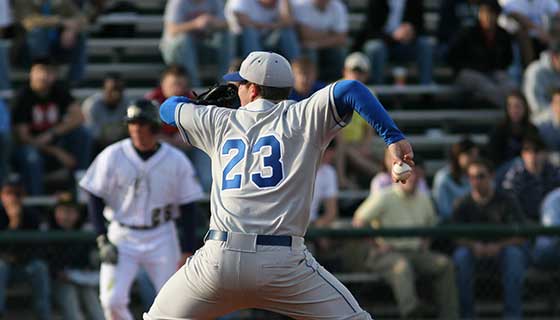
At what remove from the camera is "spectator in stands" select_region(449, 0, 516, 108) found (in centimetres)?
1248

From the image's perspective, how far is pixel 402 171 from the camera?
5.10m

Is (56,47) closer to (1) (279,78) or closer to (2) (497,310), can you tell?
(2) (497,310)

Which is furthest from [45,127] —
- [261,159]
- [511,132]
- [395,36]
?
[261,159]

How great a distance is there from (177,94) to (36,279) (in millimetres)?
1984

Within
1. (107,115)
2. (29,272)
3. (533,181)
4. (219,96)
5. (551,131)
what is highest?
(219,96)

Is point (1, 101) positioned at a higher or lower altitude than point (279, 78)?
lower

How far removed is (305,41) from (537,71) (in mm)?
2427

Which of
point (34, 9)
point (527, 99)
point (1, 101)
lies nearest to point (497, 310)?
point (527, 99)

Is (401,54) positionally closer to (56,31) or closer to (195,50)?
(195,50)

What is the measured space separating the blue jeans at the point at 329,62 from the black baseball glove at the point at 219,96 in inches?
238

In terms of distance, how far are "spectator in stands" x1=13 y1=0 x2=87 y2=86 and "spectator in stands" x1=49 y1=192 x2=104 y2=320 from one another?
9.43 feet

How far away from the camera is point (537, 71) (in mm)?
12219

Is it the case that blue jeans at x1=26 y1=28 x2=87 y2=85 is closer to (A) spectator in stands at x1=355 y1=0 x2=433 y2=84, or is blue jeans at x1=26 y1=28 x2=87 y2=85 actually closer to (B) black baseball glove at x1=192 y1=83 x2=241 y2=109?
(A) spectator in stands at x1=355 y1=0 x2=433 y2=84

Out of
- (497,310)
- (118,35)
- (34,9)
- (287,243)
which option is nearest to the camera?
(287,243)
